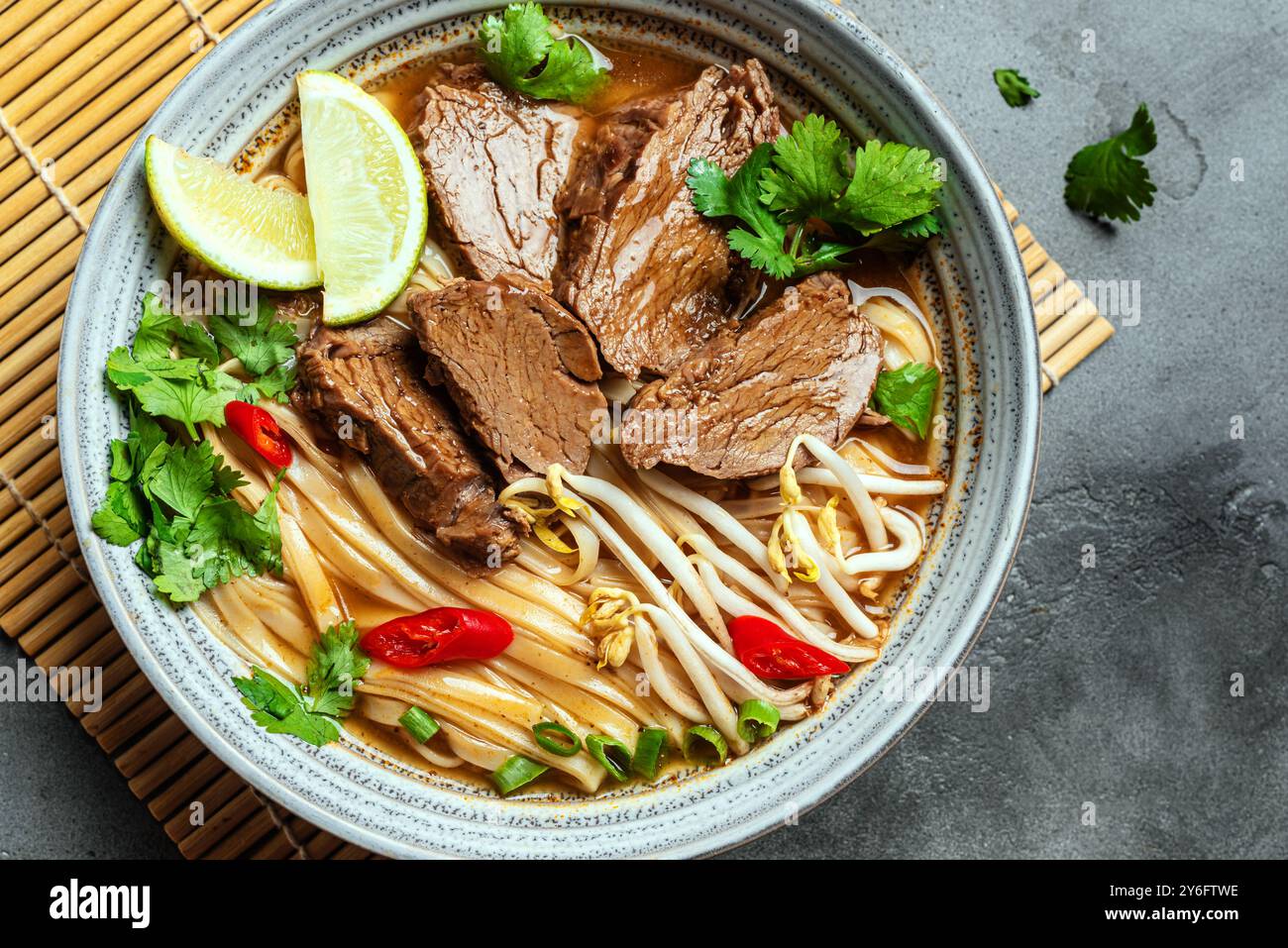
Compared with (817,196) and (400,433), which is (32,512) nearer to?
(400,433)

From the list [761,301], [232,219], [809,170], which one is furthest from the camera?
[761,301]

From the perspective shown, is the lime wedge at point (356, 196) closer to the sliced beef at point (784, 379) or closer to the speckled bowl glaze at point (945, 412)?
the speckled bowl glaze at point (945, 412)

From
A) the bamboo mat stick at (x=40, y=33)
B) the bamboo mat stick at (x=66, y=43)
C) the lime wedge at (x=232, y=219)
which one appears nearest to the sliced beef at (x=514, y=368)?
the lime wedge at (x=232, y=219)

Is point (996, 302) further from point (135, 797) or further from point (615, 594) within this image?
point (135, 797)

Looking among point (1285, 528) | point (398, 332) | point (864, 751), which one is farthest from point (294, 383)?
point (1285, 528)

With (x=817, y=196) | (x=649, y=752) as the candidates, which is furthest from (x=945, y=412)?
(x=649, y=752)

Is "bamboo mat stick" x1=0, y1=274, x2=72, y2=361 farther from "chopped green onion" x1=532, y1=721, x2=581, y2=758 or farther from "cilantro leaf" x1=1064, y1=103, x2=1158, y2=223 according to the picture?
"cilantro leaf" x1=1064, y1=103, x2=1158, y2=223
